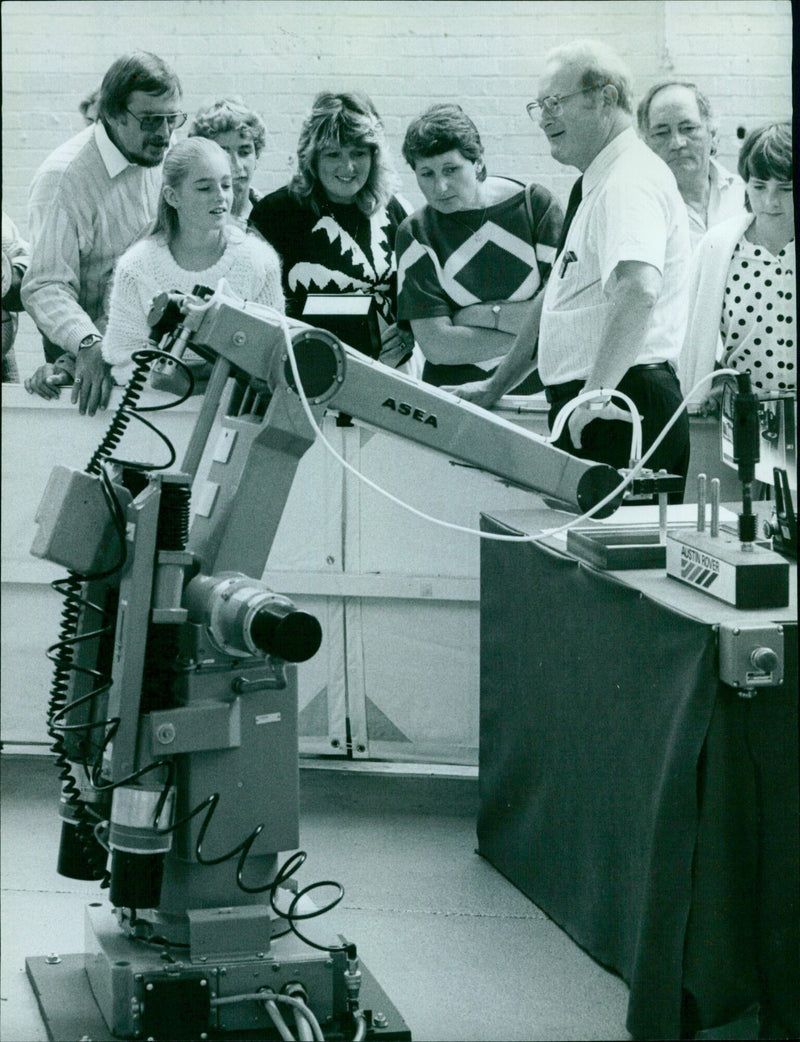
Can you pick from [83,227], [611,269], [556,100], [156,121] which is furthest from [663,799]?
[156,121]

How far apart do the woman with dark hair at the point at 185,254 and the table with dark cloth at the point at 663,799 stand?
1.33 m

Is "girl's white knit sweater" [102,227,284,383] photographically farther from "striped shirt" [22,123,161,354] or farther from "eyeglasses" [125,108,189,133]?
"eyeglasses" [125,108,189,133]

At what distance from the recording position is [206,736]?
248 centimetres

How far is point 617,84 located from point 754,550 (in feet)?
4.45

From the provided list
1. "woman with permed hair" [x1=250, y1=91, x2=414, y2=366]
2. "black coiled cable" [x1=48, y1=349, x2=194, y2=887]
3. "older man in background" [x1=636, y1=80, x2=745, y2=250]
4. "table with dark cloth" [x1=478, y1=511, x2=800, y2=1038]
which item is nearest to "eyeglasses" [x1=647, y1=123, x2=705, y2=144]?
"older man in background" [x1=636, y1=80, x2=745, y2=250]

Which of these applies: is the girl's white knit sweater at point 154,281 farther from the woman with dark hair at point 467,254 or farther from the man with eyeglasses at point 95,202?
the woman with dark hair at point 467,254

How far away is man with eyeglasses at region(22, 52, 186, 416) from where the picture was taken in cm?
410

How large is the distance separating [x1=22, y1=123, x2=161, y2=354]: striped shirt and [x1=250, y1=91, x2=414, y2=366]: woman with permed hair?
383 millimetres

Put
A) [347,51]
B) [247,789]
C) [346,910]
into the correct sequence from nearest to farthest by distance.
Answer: [247,789] < [346,910] < [347,51]

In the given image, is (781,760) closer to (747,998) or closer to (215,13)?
(747,998)

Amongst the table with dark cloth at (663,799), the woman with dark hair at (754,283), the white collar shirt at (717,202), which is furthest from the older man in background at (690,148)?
the table with dark cloth at (663,799)

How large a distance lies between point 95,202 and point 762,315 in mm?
1867

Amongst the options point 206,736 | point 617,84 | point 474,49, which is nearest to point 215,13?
point 474,49

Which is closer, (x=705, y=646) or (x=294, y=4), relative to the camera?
(x=705, y=646)
